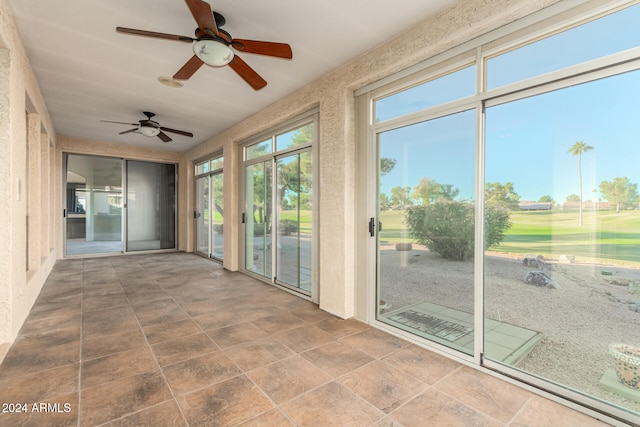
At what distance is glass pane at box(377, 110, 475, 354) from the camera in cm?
238

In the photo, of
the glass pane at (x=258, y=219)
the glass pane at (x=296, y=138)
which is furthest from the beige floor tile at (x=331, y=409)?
the glass pane at (x=258, y=219)

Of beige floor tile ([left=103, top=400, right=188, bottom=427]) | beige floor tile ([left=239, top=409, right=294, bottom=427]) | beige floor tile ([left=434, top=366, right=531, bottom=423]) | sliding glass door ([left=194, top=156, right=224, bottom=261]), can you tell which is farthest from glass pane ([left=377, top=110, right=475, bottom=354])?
sliding glass door ([left=194, top=156, right=224, bottom=261])

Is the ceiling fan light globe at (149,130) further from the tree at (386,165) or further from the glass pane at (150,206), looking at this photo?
the tree at (386,165)

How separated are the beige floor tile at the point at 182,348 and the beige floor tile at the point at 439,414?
1.60 metres

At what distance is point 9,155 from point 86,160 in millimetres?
5655

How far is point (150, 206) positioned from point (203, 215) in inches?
66.5

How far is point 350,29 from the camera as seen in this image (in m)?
2.58

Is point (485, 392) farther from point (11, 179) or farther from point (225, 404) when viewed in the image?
point (11, 179)

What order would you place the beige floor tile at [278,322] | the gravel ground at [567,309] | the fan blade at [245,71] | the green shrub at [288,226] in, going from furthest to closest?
the green shrub at [288,226], the beige floor tile at [278,322], the fan blade at [245,71], the gravel ground at [567,309]

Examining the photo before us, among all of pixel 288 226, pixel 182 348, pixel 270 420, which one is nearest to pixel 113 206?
pixel 288 226

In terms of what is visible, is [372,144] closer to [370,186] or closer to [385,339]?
[370,186]

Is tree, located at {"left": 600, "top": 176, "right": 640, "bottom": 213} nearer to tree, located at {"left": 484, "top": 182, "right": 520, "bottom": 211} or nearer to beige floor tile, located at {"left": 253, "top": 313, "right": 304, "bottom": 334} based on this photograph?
tree, located at {"left": 484, "top": 182, "right": 520, "bottom": 211}

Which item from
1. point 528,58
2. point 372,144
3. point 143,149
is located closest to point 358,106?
point 372,144

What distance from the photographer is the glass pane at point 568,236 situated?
66.5 inches
